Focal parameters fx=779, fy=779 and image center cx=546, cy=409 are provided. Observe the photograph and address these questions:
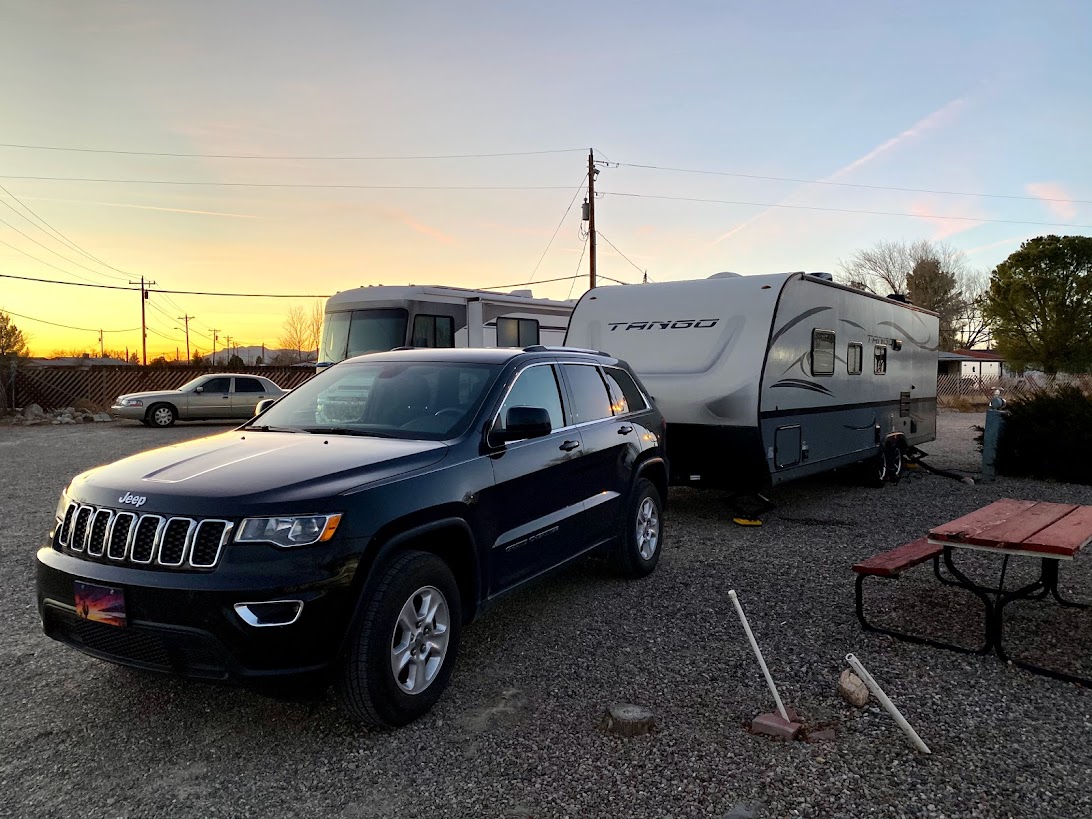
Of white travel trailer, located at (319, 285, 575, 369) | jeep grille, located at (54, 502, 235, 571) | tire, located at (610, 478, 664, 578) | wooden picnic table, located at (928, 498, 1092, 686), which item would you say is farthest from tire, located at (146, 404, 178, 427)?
wooden picnic table, located at (928, 498, 1092, 686)

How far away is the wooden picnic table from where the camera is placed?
162 inches

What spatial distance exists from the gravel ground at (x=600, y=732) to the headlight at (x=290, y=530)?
3.17 ft

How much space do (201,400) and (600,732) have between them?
19832 mm

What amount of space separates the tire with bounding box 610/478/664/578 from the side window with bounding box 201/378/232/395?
17.8m

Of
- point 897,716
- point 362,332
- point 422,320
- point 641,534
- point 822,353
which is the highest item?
point 422,320

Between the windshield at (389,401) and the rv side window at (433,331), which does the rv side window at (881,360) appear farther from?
the rv side window at (433,331)

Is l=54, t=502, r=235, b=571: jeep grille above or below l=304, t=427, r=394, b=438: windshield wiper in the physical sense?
below

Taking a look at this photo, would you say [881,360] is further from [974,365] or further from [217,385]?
[974,365]

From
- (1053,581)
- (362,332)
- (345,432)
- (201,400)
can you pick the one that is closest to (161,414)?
(201,400)

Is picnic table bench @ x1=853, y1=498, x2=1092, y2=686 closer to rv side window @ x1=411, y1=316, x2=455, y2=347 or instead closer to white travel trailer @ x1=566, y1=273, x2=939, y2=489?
white travel trailer @ x1=566, y1=273, x2=939, y2=489

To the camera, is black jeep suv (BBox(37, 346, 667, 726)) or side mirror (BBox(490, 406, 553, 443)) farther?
side mirror (BBox(490, 406, 553, 443))

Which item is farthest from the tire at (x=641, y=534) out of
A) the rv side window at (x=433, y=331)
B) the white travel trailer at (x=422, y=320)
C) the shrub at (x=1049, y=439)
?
the rv side window at (x=433, y=331)

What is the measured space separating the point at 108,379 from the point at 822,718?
2844 cm

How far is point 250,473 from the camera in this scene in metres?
3.47
